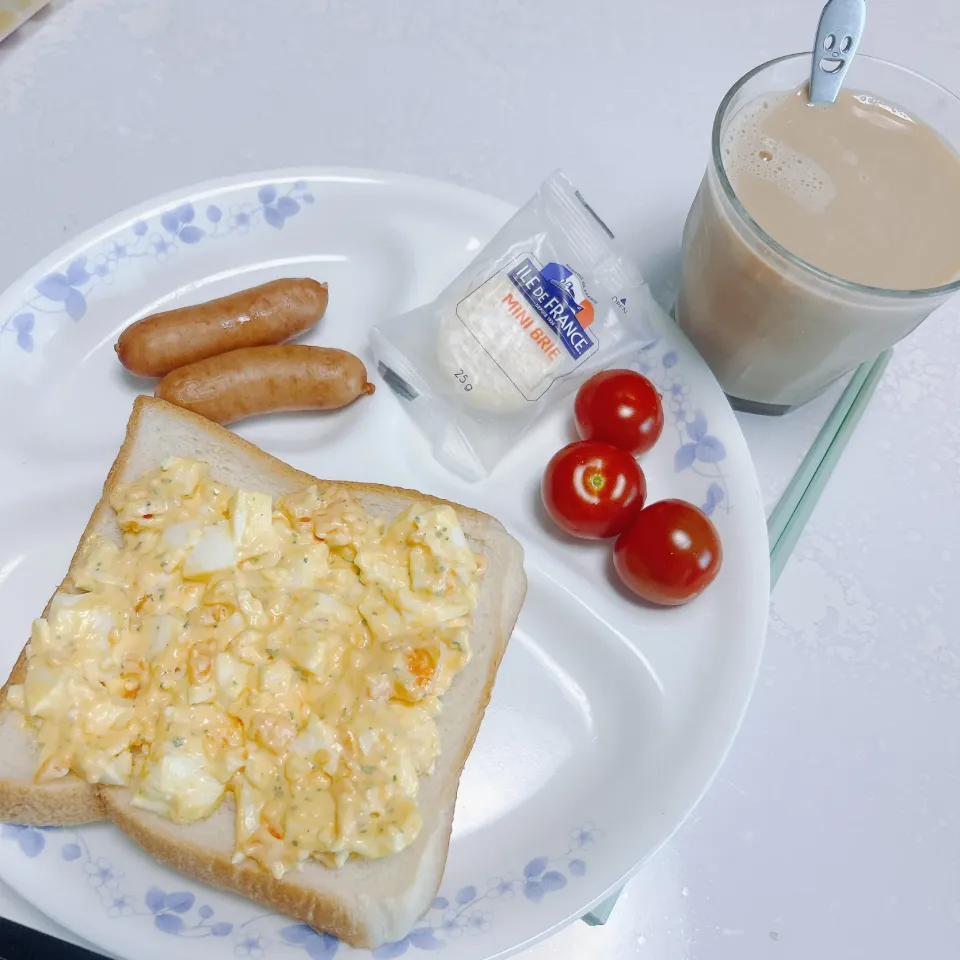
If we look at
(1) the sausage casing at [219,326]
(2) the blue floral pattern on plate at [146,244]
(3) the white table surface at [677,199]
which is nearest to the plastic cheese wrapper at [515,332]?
(1) the sausage casing at [219,326]

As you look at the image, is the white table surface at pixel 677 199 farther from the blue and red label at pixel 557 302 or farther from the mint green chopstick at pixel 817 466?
the blue and red label at pixel 557 302

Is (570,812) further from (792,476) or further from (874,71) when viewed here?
(874,71)

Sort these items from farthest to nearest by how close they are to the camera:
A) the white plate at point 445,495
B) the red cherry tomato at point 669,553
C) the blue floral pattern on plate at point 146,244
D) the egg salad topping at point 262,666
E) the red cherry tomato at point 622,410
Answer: the blue floral pattern on plate at point 146,244 < the red cherry tomato at point 622,410 < the red cherry tomato at point 669,553 < the white plate at point 445,495 < the egg salad topping at point 262,666

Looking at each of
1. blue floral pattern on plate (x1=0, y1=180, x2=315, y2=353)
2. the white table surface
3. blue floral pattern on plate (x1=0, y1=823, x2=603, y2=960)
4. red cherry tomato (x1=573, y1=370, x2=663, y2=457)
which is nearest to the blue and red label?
red cherry tomato (x1=573, y1=370, x2=663, y2=457)

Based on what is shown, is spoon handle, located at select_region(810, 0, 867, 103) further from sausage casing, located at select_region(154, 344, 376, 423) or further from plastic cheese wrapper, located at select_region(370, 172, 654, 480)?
sausage casing, located at select_region(154, 344, 376, 423)

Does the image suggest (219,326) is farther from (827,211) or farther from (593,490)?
(827,211)

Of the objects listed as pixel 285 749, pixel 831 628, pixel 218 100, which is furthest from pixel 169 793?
pixel 218 100

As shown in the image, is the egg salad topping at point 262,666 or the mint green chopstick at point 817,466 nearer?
the egg salad topping at point 262,666
